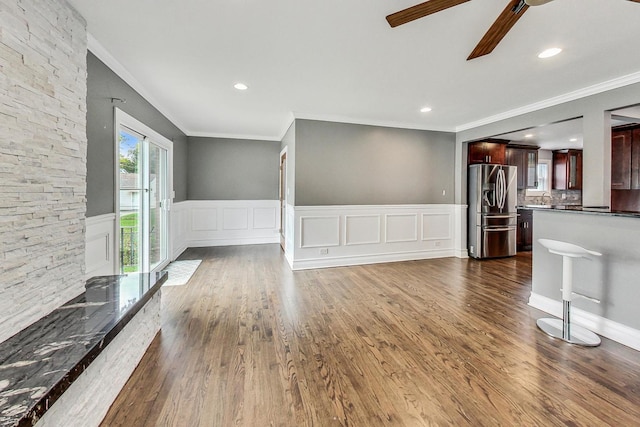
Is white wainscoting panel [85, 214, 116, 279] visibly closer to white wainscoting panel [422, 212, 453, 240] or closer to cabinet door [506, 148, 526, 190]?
white wainscoting panel [422, 212, 453, 240]

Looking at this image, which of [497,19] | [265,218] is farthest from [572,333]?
[265,218]

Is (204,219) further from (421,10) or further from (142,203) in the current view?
(421,10)

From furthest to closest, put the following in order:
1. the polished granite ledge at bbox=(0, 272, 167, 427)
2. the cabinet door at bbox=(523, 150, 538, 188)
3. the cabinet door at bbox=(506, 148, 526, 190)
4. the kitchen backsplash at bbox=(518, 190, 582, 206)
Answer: the kitchen backsplash at bbox=(518, 190, 582, 206) → the cabinet door at bbox=(523, 150, 538, 188) → the cabinet door at bbox=(506, 148, 526, 190) → the polished granite ledge at bbox=(0, 272, 167, 427)

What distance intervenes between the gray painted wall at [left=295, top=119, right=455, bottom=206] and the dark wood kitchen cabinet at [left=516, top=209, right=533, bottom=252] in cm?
191

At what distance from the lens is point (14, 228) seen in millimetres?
1404

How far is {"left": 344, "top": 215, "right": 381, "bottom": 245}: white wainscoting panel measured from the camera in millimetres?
4637

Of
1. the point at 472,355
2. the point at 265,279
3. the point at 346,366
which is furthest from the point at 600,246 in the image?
the point at 265,279

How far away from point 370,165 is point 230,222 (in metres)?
3.50

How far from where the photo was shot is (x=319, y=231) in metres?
4.46

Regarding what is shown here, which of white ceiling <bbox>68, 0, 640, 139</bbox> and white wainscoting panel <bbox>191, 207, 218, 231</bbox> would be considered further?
white wainscoting panel <bbox>191, 207, 218, 231</bbox>

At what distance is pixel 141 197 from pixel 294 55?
272 centimetres

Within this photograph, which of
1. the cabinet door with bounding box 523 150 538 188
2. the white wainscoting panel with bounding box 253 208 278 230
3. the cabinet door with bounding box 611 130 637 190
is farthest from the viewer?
the white wainscoting panel with bounding box 253 208 278 230

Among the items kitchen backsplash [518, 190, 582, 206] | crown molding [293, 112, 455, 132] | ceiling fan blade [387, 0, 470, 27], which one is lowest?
kitchen backsplash [518, 190, 582, 206]

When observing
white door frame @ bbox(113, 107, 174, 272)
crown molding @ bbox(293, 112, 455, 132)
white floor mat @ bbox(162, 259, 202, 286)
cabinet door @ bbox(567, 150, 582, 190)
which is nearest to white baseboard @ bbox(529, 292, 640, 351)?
crown molding @ bbox(293, 112, 455, 132)
